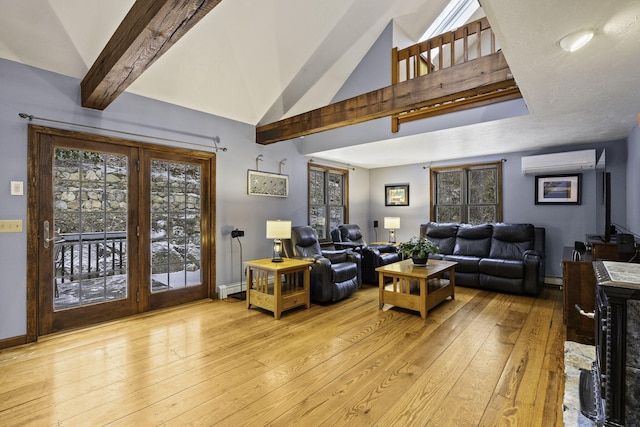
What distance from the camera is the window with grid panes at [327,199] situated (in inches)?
235

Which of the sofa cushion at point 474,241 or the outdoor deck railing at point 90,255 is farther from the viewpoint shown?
the sofa cushion at point 474,241

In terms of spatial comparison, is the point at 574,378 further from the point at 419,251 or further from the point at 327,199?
the point at 327,199

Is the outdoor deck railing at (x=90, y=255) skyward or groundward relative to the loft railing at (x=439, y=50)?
groundward

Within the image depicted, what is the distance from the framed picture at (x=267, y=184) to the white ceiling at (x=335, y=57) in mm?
819

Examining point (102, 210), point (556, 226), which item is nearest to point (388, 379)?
point (102, 210)

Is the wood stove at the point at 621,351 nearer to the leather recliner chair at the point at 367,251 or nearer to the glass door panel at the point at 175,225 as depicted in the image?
the leather recliner chair at the point at 367,251

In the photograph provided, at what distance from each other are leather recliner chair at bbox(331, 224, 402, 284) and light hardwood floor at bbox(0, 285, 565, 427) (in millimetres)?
1472

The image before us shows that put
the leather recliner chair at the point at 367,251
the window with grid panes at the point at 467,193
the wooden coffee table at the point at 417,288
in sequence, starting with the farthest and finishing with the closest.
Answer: the window with grid panes at the point at 467,193 < the leather recliner chair at the point at 367,251 < the wooden coffee table at the point at 417,288

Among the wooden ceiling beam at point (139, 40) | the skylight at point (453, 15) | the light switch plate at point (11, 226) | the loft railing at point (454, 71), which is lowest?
the light switch plate at point (11, 226)

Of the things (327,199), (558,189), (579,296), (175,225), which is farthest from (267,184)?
(558,189)

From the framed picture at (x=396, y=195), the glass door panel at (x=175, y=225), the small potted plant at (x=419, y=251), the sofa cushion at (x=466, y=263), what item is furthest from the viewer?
the framed picture at (x=396, y=195)

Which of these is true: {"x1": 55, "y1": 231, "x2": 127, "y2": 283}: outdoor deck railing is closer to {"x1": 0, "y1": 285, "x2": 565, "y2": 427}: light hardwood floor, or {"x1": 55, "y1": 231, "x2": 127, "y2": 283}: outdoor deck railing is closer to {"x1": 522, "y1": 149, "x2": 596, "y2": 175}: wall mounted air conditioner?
{"x1": 0, "y1": 285, "x2": 565, "y2": 427}: light hardwood floor

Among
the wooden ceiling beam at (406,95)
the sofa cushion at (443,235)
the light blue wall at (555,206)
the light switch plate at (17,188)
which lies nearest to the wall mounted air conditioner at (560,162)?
the light blue wall at (555,206)

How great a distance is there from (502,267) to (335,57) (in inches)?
149
